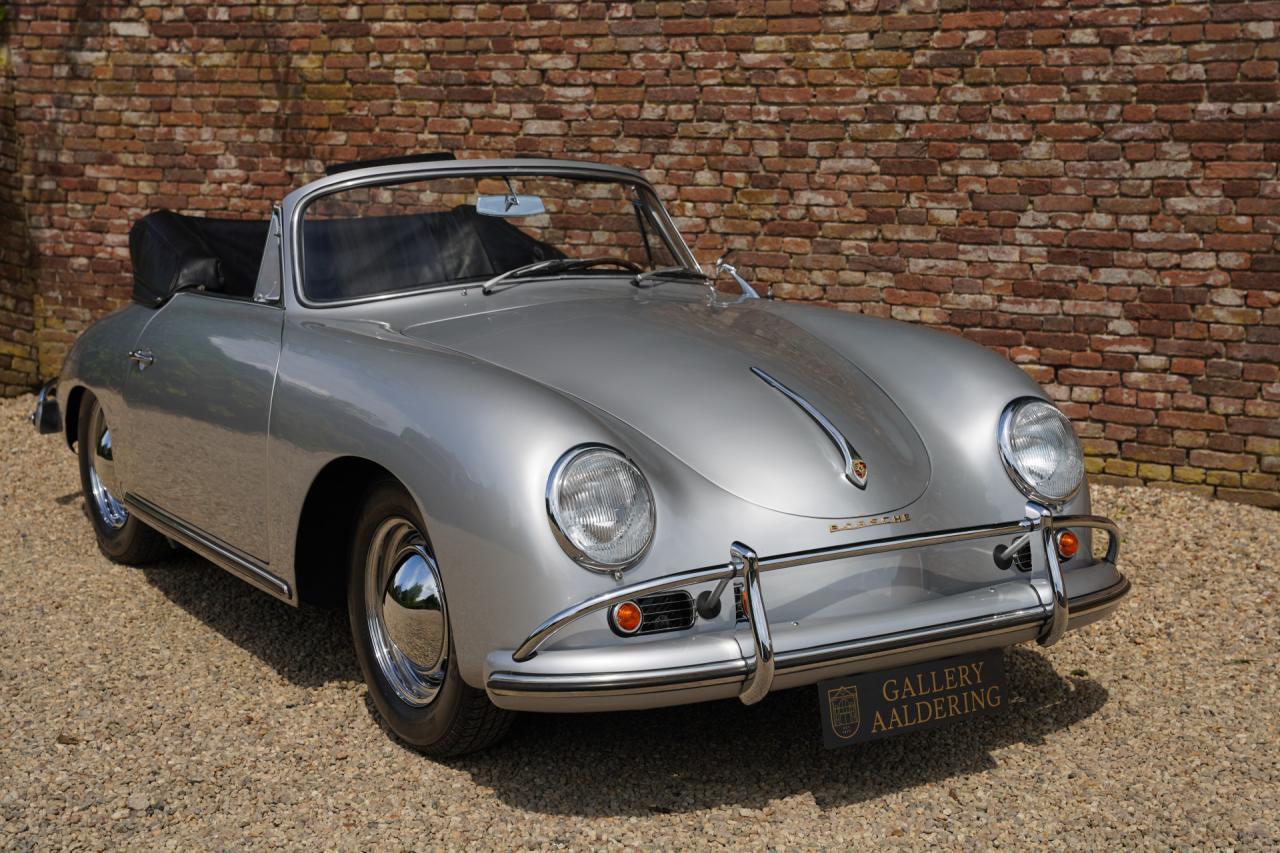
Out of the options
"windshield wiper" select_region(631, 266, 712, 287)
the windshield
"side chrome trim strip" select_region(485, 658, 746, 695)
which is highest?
the windshield

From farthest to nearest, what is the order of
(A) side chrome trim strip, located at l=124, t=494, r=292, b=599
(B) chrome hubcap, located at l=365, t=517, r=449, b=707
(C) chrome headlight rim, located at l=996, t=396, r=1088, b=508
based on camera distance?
(A) side chrome trim strip, located at l=124, t=494, r=292, b=599, (C) chrome headlight rim, located at l=996, t=396, r=1088, b=508, (B) chrome hubcap, located at l=365, t=517, r=449, b=707

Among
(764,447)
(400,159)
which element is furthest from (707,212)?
(764,447)

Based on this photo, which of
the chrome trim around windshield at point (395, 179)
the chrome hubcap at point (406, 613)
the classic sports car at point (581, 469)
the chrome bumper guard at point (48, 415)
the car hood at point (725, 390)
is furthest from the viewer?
the chrome bumper guard at point (48, 415)

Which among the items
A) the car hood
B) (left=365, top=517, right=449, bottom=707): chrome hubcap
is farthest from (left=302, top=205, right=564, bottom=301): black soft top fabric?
(left=365, top=517, right=449, bottom=707): chrome hubcap

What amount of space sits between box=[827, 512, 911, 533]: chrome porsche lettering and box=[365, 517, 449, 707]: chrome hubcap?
0.94 meters

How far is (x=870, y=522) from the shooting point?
3.02 meters

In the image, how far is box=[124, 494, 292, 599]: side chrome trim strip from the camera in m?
3.74

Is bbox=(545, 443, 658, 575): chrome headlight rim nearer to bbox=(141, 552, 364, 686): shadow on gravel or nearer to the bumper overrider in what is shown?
the bumper overrider

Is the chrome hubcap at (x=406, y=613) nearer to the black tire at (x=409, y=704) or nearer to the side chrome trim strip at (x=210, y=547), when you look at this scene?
the black tire at (x=409, y=704)

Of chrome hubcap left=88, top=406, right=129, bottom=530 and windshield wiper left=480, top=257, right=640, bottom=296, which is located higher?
windshield wiper left=480, top=257, right=640, bottom=296

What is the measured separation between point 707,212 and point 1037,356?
182 centimetres

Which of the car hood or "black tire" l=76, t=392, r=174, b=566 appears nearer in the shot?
the car hood

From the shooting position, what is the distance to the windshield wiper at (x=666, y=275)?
430cm

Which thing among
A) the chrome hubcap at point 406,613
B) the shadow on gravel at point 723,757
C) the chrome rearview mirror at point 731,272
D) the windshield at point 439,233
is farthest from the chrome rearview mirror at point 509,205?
the shadow on gravel at point 723,757
